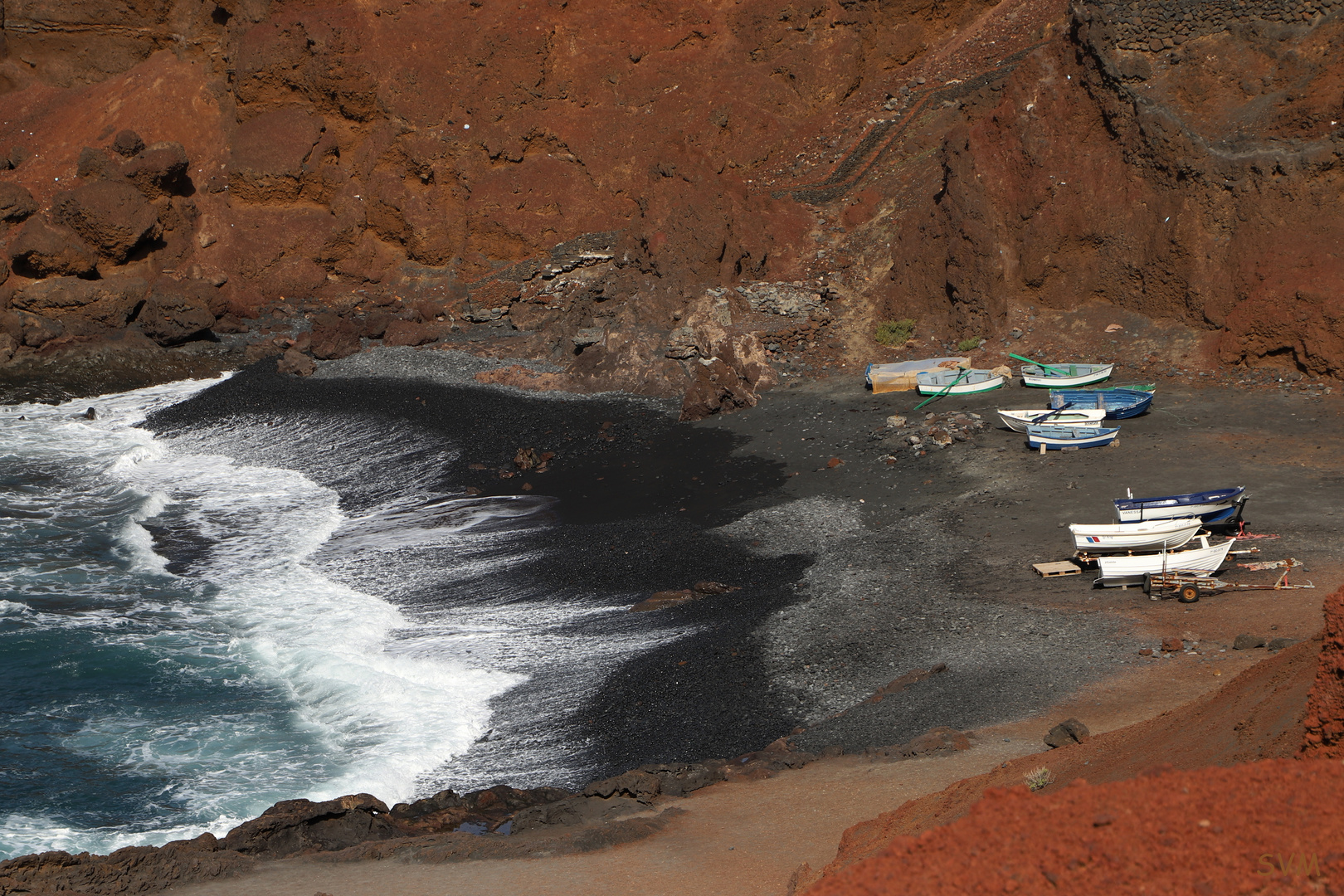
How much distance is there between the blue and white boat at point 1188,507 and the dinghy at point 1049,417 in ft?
22.6

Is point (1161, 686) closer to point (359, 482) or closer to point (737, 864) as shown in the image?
point (737, 864)

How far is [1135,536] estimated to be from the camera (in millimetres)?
19562

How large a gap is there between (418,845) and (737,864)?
14.1 feet

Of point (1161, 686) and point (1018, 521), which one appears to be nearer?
point (1161, 686)

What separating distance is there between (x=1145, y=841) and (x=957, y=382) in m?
26.0

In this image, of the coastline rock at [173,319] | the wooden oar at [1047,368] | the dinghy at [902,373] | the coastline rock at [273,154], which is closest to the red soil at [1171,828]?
the wooden oar at [1047,368]

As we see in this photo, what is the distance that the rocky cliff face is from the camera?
3192 centimetres

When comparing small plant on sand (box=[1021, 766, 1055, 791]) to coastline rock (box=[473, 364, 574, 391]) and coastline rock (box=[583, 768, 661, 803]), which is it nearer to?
coastline rock (box=[583, 768, 661, 803])

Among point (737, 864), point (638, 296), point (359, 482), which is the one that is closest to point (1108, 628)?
point (737, 864)

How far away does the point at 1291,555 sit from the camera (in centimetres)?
1931

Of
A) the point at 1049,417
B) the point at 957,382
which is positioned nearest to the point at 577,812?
the point at 1049,417

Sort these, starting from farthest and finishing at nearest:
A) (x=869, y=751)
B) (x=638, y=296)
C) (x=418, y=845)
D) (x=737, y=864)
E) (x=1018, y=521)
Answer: (x=638, y=296), (x=1018, y=521), (x=869, y=751), (x=418, y=845), (x=737, y=864)

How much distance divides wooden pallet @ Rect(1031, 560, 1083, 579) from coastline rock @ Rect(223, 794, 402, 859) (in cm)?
1288

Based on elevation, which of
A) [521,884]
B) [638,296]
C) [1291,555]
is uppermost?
[638,296]
